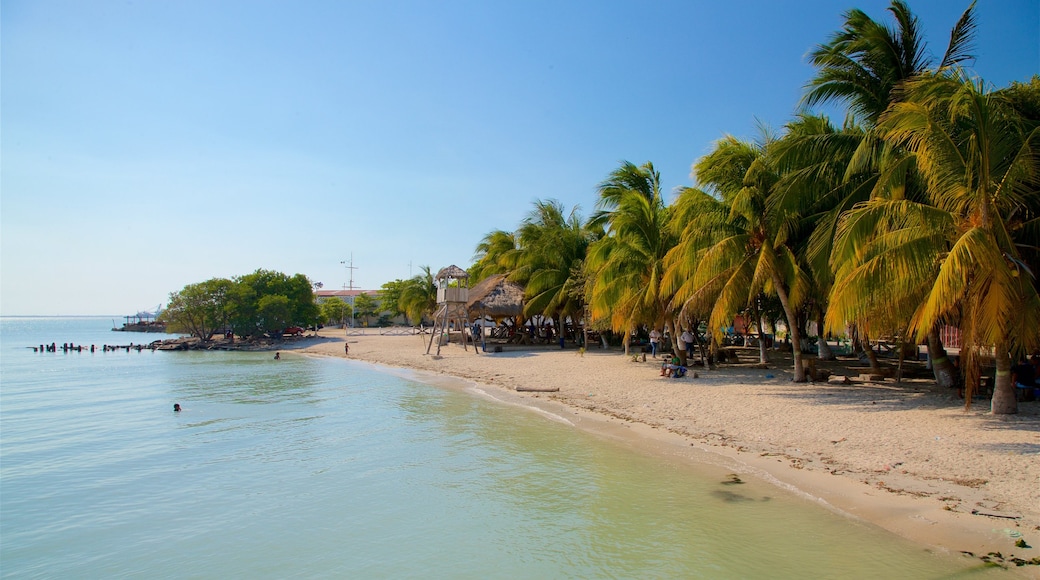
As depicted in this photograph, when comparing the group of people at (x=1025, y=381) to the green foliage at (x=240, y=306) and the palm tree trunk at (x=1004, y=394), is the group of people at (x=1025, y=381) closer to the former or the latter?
the palm tree trunk at (x=1004, y=394)

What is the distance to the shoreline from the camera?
18.1 ft

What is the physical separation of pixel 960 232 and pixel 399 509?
8699mm

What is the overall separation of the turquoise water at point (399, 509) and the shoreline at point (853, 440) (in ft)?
1.48

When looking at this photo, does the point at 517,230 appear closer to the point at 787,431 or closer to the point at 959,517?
the point at 787,431

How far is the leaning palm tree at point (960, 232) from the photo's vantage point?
7449mm

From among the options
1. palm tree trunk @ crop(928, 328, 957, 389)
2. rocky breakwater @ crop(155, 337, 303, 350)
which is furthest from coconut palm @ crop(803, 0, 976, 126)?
rocky breakwater @ crop(155, 337, 303, 350)

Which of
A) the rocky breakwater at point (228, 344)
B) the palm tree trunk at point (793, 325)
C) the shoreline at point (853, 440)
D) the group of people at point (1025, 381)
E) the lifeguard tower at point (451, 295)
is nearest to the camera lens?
the shoreline at point (853, 440)

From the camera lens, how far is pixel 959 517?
542 cm

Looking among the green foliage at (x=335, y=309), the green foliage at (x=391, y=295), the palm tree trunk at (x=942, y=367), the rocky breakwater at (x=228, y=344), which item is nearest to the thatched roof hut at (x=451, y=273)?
the palm tree trunk at (x=942, y=367)

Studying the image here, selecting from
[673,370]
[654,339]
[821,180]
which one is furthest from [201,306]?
[821,180]

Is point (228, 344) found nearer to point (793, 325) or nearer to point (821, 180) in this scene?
point (793, 325)

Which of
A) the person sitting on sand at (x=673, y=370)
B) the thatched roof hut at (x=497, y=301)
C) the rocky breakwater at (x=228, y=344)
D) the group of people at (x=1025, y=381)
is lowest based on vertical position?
the rocky breakwater at (x=228, y=344)

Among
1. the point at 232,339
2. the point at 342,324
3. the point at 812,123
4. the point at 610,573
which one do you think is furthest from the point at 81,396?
the point at 342,324

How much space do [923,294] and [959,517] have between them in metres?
4.30
